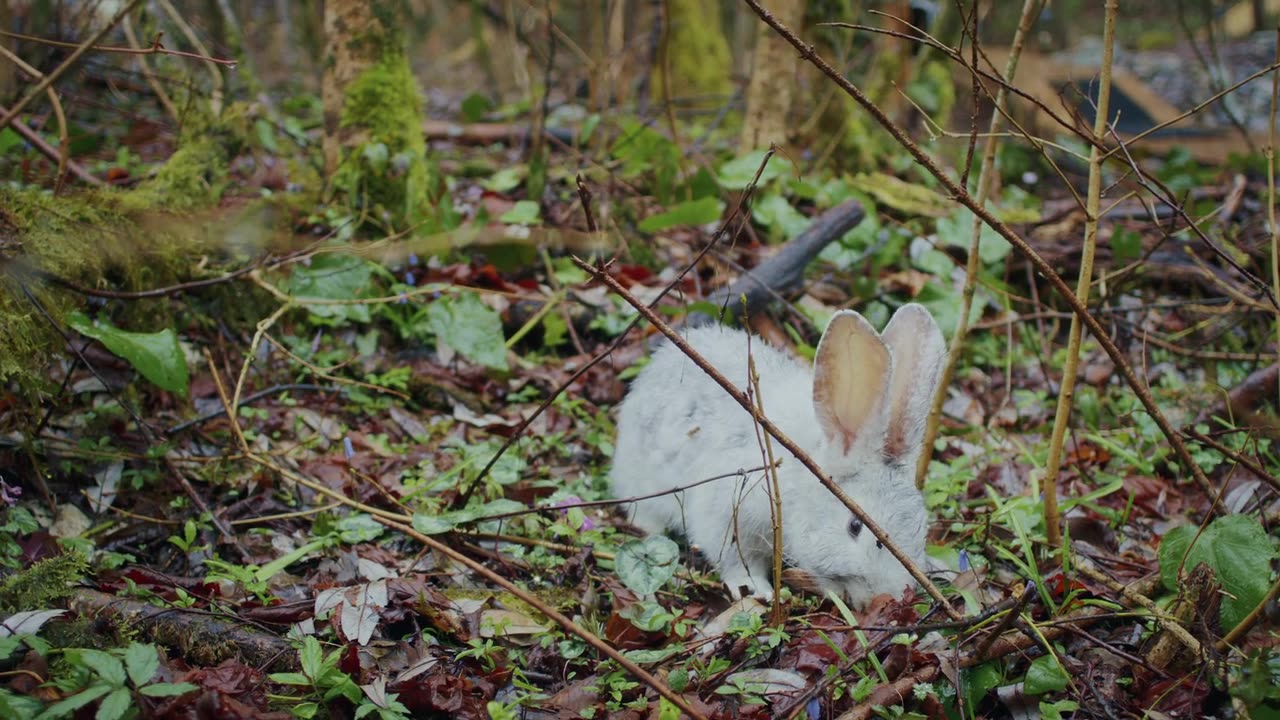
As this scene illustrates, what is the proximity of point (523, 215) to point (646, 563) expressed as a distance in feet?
8.60

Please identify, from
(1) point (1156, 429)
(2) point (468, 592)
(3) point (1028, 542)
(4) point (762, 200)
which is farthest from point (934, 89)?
(2) point (468, 592)

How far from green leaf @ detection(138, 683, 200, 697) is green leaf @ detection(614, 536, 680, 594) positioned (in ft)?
4.35

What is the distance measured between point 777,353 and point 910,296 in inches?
58.3

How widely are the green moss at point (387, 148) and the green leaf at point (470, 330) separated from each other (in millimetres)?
800

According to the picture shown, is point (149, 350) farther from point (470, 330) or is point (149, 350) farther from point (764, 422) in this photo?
point (764, 422)

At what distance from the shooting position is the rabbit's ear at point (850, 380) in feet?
10.6

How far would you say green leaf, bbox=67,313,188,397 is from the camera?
10.7 feet

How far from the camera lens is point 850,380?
332 centimetres

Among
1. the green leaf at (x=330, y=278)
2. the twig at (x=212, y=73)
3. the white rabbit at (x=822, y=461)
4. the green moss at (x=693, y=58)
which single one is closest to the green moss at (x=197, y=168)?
the twig at (x=212, y=73)

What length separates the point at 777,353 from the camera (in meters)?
4.22

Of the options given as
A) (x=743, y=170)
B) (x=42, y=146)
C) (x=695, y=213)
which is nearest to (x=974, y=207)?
(x=695, y=213)

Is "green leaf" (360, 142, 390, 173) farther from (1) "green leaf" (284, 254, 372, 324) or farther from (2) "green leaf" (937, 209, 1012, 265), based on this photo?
(2) "green leaf" (937, 209, 1012, 265)

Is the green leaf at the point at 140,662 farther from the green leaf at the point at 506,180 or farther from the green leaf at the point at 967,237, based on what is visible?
the green leaf at the point at 967,237

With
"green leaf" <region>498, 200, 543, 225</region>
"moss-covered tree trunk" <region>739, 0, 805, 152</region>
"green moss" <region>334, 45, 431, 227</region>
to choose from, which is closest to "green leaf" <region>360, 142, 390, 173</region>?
"green moss" <region>334, 45, 431, 227</region>
